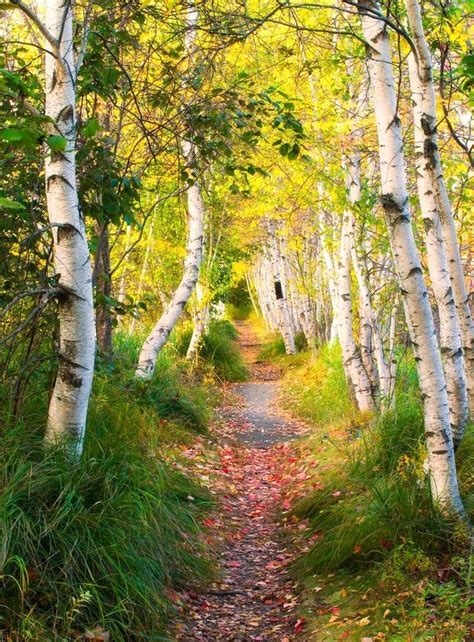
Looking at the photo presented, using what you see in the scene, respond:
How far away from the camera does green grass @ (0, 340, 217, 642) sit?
346 centimetres

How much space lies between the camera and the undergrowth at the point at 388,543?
3.80 metres

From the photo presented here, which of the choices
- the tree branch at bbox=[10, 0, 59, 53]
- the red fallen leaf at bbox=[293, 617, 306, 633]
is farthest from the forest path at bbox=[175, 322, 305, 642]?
the tree branch at bbox=[10, 0, 59, 53]

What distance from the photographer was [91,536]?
12.8 ft


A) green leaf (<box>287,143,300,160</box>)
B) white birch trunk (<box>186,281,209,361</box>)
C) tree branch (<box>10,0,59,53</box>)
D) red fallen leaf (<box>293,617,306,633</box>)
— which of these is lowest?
red fallen leaf (<box>293,617,306,633</box>)

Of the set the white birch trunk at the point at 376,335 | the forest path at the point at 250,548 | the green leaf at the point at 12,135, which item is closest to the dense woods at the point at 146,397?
the green leaf at the point at 12,135

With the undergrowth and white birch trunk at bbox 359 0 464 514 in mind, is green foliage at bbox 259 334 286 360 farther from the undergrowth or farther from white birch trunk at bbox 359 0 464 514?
white birch trunk at bbox 359 0 464 514

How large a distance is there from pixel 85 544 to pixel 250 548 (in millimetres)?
2568

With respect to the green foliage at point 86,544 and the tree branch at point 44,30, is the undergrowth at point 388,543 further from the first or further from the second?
the tree branch at point 44,30

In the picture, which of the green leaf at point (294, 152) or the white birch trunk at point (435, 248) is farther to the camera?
the green leaf at point (294, 152)

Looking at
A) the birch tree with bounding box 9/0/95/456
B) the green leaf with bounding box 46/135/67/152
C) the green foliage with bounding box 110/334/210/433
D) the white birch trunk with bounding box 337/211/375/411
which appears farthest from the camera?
the white birch trunk with bounding box 337/211/375/411

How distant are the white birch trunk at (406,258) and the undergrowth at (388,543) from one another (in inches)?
12.3

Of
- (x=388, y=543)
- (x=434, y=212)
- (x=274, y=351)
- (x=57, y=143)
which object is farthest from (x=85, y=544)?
(x=274, y=351)

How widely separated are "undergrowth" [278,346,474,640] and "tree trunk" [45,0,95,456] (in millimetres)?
2181

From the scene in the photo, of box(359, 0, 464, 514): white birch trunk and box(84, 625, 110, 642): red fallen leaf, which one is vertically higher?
box(359, 0, 464, 514): white birch trunk
